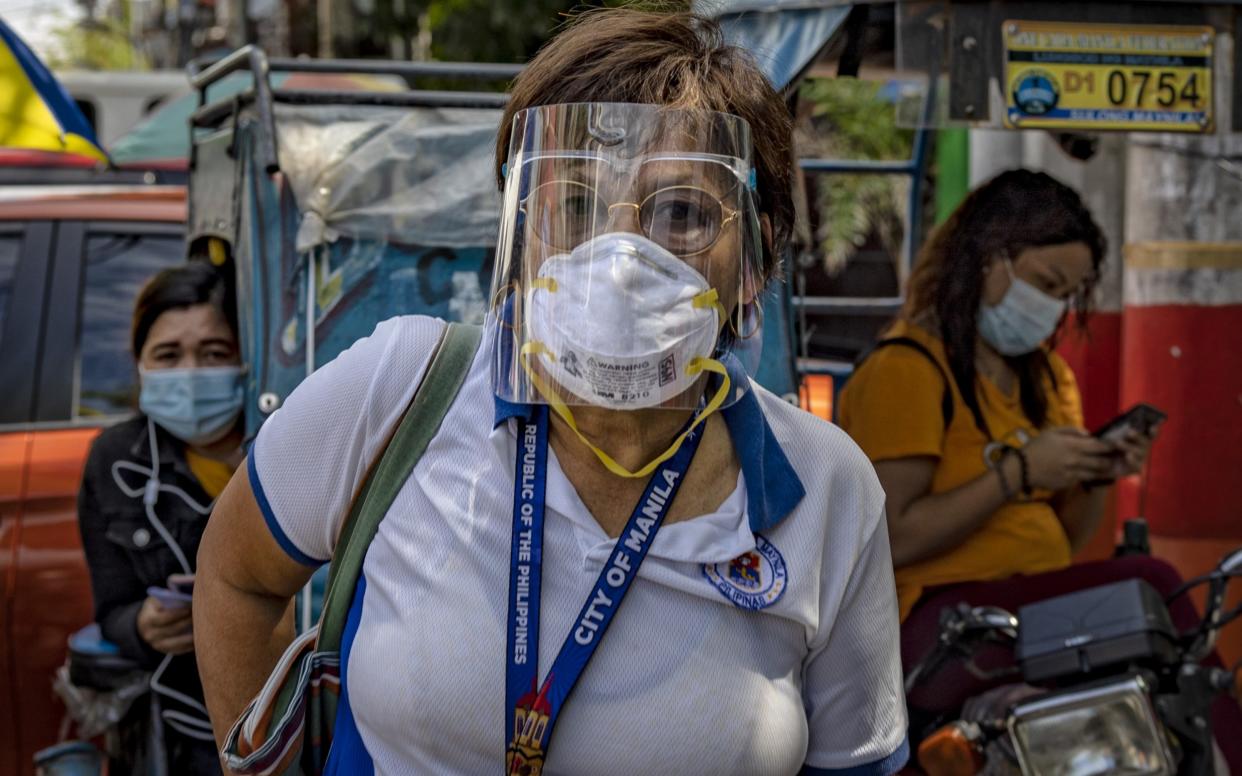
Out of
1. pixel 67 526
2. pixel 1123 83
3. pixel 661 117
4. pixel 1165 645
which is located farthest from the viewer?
pixel 67 526

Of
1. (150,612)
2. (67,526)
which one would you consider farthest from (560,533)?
(67,526)

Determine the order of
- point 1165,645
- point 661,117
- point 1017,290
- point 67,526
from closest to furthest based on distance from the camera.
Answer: point 661,117 → point 1165,645 → point 1017,290 → point 67,526

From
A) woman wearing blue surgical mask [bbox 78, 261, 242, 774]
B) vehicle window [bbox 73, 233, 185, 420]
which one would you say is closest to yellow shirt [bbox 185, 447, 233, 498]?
woman wearing blue surgical mask [bbox 78, 261, 242, 774]

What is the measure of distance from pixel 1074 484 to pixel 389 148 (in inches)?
72.8

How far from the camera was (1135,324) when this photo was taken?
5016 mm

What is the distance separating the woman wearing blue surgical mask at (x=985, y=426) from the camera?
3498 millimetres

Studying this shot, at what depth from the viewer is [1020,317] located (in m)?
3.67

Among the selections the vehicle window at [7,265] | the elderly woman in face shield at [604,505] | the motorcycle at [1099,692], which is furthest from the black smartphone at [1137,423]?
the vehicle window at [7,265]

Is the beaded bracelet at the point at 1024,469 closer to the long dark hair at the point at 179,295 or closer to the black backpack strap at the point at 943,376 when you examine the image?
the black backpack strap at the point at 943,376

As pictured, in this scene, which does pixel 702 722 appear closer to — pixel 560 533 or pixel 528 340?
pixel 560 533

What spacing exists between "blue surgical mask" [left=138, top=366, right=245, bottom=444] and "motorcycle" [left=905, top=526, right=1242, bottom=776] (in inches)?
69.6

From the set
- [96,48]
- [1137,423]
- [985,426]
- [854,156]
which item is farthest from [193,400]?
[96,48]

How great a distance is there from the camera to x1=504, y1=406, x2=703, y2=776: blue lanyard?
1.63m

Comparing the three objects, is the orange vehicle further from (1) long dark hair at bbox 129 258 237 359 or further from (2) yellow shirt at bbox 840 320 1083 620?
(2) yellow shirt at bbox 840 320 1083 620
